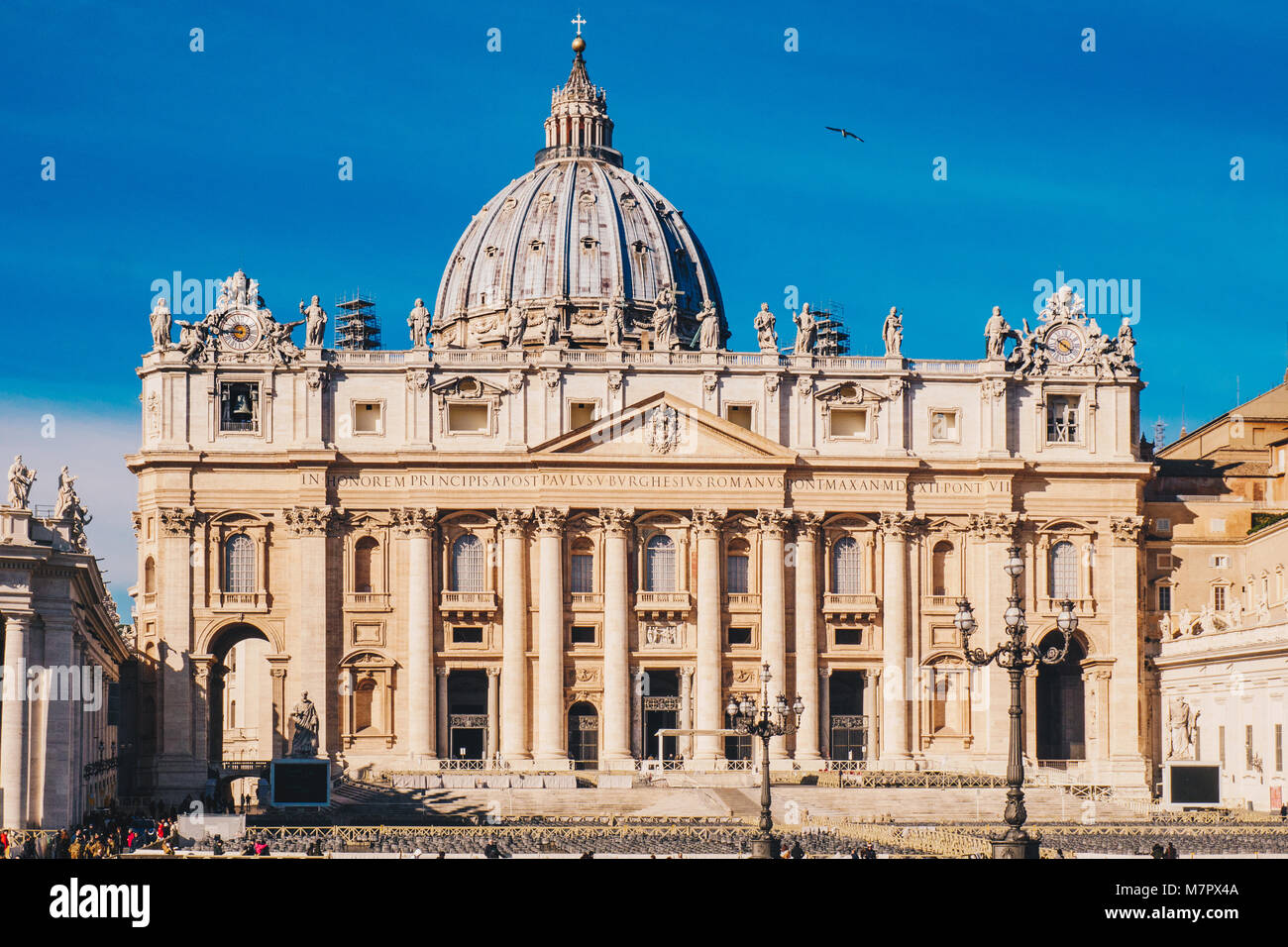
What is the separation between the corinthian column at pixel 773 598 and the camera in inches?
3799

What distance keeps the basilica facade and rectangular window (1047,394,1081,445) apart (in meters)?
0.72

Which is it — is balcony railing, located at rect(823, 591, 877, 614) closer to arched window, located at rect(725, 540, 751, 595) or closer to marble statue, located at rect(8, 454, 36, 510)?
arched window, located at rect(725, 540, 751, 595)

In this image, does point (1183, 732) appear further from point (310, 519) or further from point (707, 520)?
point (310, 519)

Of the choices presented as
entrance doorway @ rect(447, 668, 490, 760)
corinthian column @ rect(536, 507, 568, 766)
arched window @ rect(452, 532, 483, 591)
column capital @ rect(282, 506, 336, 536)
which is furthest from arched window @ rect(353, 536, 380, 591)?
corinthian column @ rect(536, 507, 568, 766)

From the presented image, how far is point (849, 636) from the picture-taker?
98.6 metres

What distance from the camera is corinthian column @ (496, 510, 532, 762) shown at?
95625 millimetres

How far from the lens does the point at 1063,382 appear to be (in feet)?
330

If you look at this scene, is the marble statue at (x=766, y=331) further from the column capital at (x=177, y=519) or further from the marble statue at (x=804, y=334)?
the column capital at (x=177, y=519)

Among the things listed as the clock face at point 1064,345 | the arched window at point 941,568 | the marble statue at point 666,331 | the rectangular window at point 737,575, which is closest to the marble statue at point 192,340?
the marble statue at point 666,331

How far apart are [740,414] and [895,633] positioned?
12.2 meters

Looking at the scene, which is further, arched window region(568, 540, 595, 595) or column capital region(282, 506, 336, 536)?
arched window region(568, 540, 595, 595)

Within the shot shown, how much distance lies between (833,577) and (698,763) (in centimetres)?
1122

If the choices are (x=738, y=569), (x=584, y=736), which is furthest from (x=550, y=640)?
(x=738, y=569)
